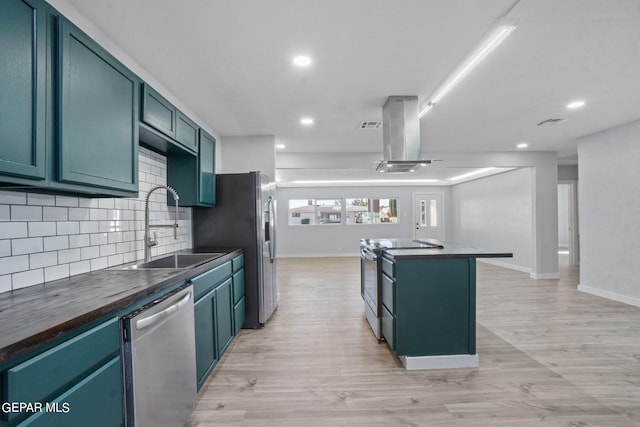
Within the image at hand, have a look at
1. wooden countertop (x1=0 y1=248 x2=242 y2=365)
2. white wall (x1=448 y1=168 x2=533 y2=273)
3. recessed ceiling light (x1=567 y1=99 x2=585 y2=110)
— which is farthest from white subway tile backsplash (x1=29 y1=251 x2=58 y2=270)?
white wall (x1=448 y1=168 x2=533 y2=273)

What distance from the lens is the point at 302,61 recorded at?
233cm

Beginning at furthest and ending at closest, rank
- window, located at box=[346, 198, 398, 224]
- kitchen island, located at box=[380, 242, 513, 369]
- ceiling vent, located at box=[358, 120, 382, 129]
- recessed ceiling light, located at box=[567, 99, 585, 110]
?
1. window, located at box=[346, 198, 398, 224]
2. ceiling vent, located at box=[358, 120, 382, 129]
3. recessed ceiling light, located at box=[567, 99, 585, 110]
4. kitchen island, located at box=[380, 242, 513, 369]

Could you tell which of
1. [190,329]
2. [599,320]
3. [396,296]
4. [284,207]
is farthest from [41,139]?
[284,207]

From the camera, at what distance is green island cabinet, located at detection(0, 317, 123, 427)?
0.83 meters

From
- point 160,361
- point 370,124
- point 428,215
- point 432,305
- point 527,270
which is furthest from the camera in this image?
point 428,215

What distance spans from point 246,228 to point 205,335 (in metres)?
1.42

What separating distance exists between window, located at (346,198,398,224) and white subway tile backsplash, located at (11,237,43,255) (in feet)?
26.8

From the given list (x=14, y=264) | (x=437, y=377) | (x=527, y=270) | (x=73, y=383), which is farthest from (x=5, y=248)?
(x=527, y=270)

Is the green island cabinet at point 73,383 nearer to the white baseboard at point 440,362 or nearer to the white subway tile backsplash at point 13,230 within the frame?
the white subway tile backsplash at point 13,230

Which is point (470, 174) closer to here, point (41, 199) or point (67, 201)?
point (67, 201)

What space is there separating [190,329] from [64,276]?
2.69 feet

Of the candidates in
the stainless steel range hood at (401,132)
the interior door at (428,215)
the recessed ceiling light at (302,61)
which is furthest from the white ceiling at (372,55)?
the interior door at (428,215)

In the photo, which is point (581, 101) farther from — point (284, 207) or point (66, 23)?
point (284, 207)

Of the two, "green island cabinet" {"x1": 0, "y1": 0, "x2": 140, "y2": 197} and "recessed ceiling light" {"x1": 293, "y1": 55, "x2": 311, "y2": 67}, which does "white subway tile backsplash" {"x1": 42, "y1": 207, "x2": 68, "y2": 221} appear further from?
"recessed ceiling light" {"x1": 293, "y1": 55, "x2": 311, "y2": 67}
